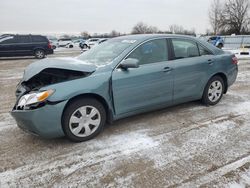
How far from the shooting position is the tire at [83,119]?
314 cm

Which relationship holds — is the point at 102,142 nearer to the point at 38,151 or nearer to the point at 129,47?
the point at 38,151

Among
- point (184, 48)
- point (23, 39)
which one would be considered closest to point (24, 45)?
point (23, 39)

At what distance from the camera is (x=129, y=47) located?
145 inches

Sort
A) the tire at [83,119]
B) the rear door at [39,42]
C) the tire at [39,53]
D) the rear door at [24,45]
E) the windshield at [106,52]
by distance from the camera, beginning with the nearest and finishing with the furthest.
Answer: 1. the tire at [83,119]
2. the windshield at [106,52]
3. the rear door at [24,45]
4. the rear door at [39,42]
5. the tire at [39,53]

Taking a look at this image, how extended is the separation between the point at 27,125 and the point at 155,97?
2.03 metres

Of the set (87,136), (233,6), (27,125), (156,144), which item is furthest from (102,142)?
(233,6)

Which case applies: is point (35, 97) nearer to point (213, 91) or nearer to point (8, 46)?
point (213, 91)

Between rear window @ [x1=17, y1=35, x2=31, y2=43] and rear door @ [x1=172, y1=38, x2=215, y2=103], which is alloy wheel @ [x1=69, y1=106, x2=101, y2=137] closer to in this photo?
rear door @ [x1=172, y1=38, x2=215, y2=103]

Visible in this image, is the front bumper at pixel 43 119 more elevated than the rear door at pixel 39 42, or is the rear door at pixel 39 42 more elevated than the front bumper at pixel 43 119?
the rear door at pixel 39 42

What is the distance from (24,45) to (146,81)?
14.1 meters

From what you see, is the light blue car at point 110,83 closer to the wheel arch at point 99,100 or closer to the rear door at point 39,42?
the wheel arch at point 99,100

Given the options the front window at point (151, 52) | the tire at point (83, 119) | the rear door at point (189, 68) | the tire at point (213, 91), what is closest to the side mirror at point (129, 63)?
the front window at point (151, 52)

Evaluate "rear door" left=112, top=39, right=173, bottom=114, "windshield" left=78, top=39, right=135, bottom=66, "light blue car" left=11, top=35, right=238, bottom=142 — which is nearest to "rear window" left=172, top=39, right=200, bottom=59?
"light blue car" left=11, top=35, right=238, bottom=142

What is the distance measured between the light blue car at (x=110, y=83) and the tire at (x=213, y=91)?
36 millimetres
